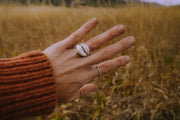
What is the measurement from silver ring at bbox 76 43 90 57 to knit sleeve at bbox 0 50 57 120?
19cm

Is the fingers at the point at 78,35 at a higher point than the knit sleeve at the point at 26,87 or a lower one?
higher

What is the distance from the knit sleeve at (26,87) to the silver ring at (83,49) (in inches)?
7.3

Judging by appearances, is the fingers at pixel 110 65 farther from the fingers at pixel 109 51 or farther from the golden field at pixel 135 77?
the golden field at pixel 135 77

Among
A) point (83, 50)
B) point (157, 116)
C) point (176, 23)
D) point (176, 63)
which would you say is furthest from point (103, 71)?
point (176, 23)

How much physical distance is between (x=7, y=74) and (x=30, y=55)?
143 millimetres

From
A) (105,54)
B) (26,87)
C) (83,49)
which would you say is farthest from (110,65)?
(26,87)

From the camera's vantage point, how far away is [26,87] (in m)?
0.64

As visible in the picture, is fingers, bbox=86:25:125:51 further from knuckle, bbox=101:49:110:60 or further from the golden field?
the golden field

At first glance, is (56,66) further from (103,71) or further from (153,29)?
(153,29)

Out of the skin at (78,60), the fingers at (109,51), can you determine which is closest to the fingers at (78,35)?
the skin at (78,60)

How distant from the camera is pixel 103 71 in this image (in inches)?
33.1

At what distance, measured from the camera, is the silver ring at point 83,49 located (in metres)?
0.78

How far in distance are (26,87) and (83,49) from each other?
0.35 metres

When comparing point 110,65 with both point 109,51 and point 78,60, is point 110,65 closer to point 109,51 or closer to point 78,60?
point 109,51
